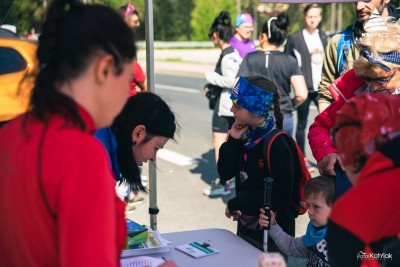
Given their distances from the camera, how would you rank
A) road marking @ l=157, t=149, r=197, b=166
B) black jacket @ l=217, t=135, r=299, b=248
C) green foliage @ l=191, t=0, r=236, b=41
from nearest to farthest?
black jacket @ l=217, t=135, r=299, b=248, road marking @ l=157, t=149, r=197, b=166, green foliage @ l=191, t=0, r=236, b=41

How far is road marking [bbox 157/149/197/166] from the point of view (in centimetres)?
691

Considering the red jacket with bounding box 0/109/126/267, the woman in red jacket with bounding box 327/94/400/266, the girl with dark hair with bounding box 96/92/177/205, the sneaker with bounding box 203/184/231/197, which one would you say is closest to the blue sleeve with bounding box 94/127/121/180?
the girl with dark hair with bounding box 96/92/177/205

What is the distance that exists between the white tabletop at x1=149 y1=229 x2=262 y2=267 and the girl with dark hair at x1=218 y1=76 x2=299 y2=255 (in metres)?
0.31

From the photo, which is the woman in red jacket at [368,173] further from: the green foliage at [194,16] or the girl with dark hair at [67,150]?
the green foliage at [194,16]

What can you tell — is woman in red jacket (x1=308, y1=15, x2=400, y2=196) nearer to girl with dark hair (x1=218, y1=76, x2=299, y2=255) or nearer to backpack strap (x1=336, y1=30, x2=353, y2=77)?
girl with dark hair (x1=218, y1=76, x2=299, y2=255)

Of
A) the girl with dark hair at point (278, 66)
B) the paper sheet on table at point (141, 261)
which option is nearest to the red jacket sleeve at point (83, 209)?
the paper sheet on table at point (141, 261)

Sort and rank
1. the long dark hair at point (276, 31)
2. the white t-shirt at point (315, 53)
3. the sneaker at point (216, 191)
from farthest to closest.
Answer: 1. the white t-shirt at point (315, 53)
2. the sneaker at point (216, 191)
3. the long dark hair at point (276, 31)

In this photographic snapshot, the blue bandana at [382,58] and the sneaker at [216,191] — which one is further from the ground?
the blue bandana at [382,58]

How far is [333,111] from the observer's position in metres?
2.62

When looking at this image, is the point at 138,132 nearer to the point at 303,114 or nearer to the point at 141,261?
the point at 141,261

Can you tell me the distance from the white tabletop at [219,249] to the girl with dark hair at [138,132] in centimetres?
36

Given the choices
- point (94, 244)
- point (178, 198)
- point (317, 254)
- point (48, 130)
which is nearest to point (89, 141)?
point (48, 130)

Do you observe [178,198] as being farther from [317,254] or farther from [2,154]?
[2,154]

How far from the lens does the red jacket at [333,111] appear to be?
2.59m
